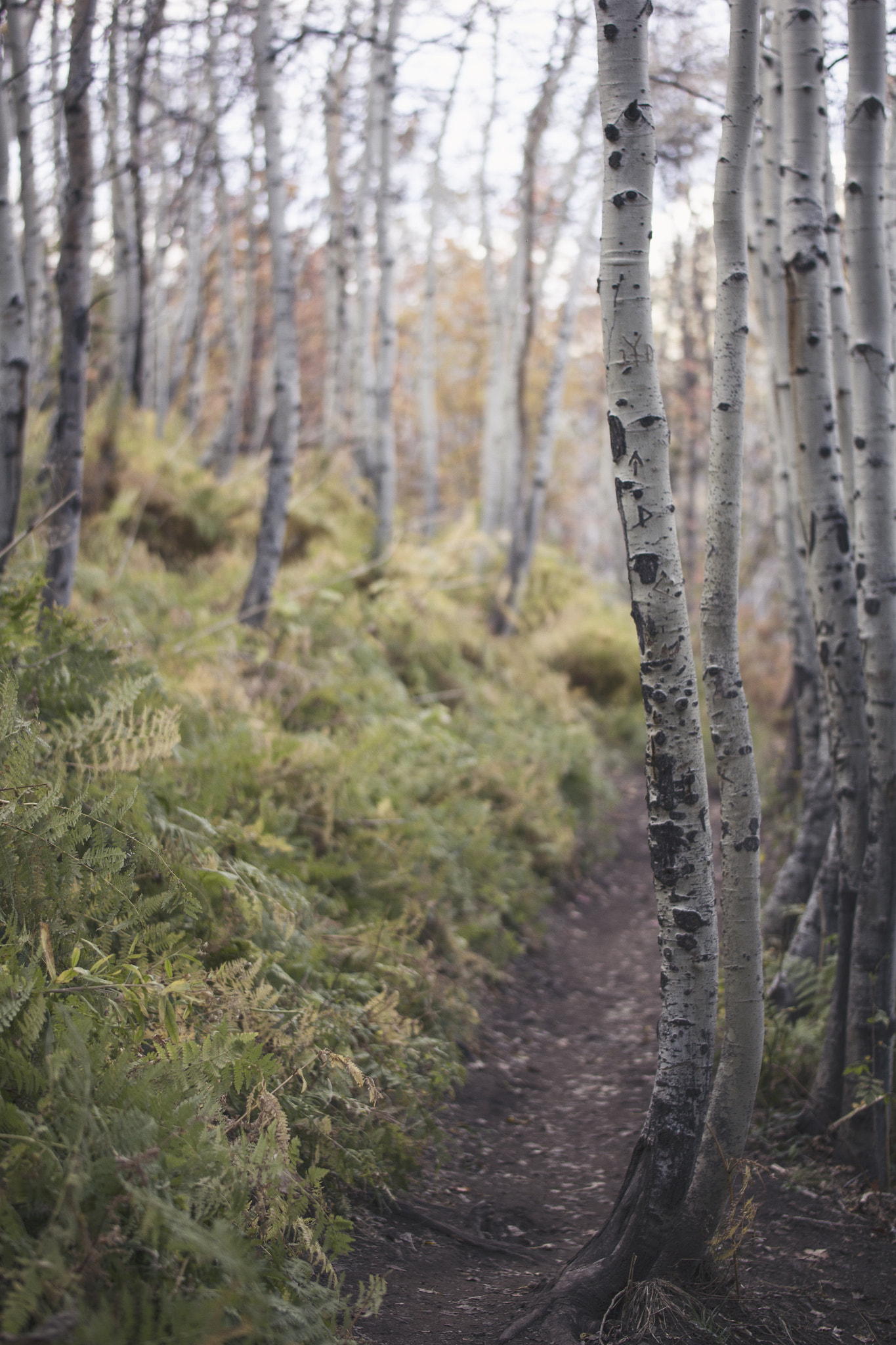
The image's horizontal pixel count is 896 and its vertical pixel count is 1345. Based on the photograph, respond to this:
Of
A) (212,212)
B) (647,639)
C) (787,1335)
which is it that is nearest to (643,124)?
(647,639)

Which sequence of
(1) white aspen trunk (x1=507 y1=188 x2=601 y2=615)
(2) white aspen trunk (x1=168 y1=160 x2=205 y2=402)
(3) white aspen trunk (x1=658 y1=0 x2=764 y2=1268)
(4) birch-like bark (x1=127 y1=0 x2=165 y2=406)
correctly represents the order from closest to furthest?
(3) white aspen trunk (x1=658 y1=0 x2=764 y2=1268) < (4) birch-like bark (x1=127 y1=0 x2=165 y2=406) < (1) white aspen trunk (x1=507 y1=188 x2=601 y2=615) < (2) white aspen trunk (x1=168 y1=160 x2=205 y2=402)

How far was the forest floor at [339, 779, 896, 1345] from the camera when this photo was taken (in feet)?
8.81

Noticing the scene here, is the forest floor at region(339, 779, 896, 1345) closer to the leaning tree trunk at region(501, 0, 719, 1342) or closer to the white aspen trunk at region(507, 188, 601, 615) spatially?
the leaning tree trunk at region(501, 0, 719, 1342)

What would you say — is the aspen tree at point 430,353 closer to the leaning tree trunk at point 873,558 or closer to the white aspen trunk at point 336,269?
the white aspen trunk at point 336,269

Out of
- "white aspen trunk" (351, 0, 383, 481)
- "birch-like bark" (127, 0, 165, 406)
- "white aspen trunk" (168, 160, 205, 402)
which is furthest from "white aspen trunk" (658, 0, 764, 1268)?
"white aspen trunk" (168, 160, 205, 402)

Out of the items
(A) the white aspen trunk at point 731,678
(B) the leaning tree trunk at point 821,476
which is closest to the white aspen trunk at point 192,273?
(B) the leaning tree trunk at point 821,476

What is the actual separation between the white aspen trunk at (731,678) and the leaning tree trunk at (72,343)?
3.37m

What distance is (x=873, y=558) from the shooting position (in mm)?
3746

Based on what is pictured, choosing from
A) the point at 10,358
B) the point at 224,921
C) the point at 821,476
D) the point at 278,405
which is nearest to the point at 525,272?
the point at 278,405

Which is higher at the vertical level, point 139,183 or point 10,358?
point 139,183

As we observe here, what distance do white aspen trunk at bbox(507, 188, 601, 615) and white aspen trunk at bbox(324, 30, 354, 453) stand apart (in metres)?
3.09

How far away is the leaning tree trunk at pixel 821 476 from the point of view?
147 inches

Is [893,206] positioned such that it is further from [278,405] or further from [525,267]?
[525,267]

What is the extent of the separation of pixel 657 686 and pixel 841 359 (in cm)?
295
